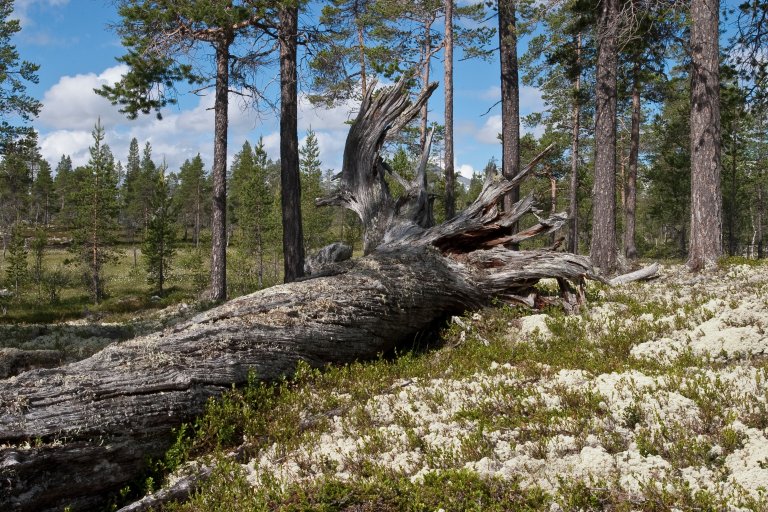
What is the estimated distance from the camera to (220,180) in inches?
712

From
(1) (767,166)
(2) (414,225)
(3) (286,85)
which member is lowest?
(2) (414,225)

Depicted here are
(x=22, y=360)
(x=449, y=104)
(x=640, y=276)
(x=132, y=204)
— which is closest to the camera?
(x=22, y=360)

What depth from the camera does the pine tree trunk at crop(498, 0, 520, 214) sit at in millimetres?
15180

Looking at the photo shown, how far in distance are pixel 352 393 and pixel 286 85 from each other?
32.7 ft

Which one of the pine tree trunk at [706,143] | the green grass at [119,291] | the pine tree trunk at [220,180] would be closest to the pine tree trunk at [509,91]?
the pine tree trunk at [706,143]

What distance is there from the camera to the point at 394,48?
21.9m

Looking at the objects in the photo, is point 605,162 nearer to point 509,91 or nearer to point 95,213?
point 509,91

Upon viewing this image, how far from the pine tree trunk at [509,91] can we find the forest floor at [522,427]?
8803 mm

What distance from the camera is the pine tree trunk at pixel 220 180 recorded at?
17266mm

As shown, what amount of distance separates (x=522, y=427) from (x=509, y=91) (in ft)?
Answer: 41.8

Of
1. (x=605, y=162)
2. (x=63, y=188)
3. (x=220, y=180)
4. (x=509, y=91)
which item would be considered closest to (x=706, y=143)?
(x=605, y=162)

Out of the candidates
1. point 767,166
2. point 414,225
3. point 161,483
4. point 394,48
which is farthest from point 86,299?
point 767,166

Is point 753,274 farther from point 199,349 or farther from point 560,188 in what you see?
point 560,188

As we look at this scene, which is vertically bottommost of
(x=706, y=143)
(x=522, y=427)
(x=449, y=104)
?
(x=522, y=427)
